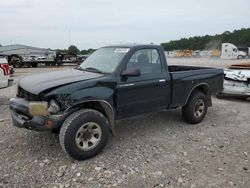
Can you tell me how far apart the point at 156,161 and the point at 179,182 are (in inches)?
27.4

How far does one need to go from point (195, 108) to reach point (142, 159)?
242 centimetres

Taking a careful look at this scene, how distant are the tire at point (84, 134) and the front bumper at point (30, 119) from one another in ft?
0.39

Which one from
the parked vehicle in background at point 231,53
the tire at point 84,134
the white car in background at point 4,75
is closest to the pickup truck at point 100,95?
the tire at point 84,134

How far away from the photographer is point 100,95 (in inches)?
184

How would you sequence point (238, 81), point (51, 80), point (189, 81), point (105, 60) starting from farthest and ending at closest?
1. point (238, 81)
2. point (189, 81)
3. point (105, 60)
4. point (51, 80)

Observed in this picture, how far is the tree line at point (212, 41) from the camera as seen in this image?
105m

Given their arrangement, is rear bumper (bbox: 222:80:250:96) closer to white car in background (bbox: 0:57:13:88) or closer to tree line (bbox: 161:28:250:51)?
white car in background (bbox: 0:57:13:88)

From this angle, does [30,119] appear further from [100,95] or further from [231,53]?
[231,53]

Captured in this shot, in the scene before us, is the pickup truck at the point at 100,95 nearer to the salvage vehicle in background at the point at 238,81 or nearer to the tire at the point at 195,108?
the tire at the point at 195,108

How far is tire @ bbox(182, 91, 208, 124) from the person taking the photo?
6445 millimetres

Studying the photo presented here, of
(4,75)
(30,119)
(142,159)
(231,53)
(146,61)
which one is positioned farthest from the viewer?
(231,53)

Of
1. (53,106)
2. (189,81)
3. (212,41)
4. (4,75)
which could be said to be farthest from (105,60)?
(212,41)

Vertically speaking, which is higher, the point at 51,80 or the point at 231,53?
the point at 231,53

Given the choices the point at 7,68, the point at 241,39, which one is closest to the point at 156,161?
the point at 7,68
